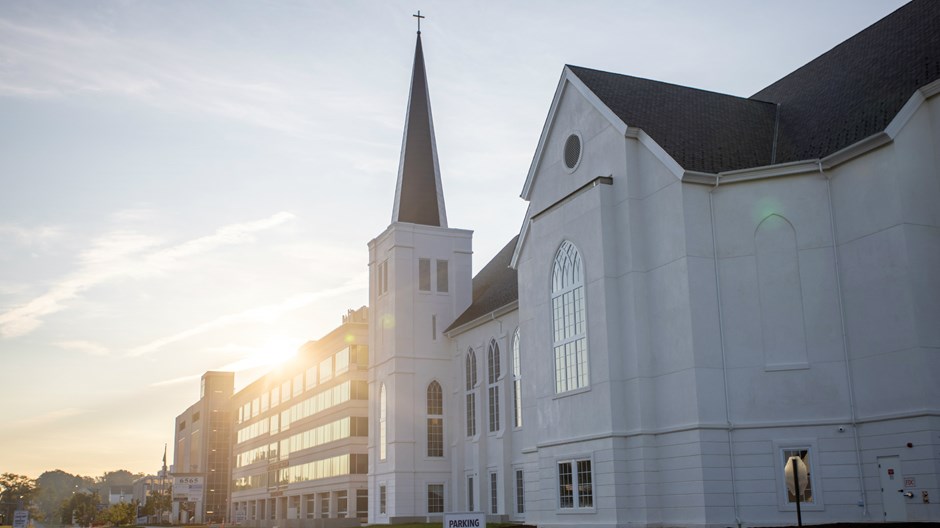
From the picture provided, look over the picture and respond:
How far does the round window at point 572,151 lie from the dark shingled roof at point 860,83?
7124 millimetres

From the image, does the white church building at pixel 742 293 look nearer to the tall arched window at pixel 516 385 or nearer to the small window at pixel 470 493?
the tall arched window at pixel 516 385

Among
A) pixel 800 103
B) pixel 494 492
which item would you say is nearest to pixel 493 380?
pixel 494 492

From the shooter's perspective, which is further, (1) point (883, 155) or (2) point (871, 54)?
(2) point (871, 54)

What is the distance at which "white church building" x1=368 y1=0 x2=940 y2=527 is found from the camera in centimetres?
2658

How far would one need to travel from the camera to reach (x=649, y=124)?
107 ft

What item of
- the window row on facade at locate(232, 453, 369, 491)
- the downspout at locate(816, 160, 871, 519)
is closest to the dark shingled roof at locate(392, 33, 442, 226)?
the window row on facade at locate(232, 453, 369, 491)

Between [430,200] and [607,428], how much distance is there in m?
32.1

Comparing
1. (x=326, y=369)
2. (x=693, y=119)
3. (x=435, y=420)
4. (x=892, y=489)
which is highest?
(x=693, y=119)

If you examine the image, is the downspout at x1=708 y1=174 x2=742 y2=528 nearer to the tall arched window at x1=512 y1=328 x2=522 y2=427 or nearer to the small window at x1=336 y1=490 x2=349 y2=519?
the tall arched window at x1=512 y1=328 x2=522 y2=427

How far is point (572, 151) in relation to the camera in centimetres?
3544

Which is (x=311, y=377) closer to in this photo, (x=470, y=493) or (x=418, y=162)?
(x=418, y=162)

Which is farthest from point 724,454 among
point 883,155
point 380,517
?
point 380,517

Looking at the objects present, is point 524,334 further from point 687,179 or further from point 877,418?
point 877,418

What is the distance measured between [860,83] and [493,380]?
2623cm
